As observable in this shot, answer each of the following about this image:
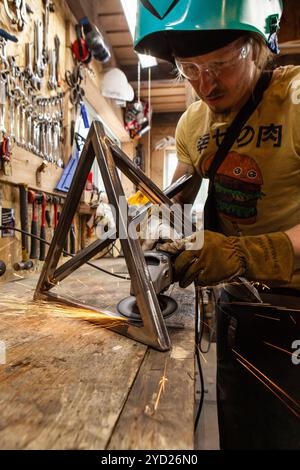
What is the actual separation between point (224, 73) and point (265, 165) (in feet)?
1.15

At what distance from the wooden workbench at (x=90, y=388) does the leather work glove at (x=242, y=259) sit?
7.3 inches

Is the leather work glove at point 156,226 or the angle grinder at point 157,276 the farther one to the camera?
the leather work glove at point 156,226

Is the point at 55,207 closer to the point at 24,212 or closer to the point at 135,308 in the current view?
the point at 24,212

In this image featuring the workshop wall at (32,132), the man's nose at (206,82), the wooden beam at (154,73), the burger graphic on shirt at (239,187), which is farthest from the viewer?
the wooden beam at (154,73)

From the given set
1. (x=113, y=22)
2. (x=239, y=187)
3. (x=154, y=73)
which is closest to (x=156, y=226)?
(x=239, y=187)

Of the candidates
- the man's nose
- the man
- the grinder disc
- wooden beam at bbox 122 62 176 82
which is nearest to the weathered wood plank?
the grinder disc

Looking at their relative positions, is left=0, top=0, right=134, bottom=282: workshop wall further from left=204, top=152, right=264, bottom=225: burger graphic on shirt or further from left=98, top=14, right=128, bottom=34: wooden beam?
left=204, top=152, right=264, bottom=225: burger graphic on shirt

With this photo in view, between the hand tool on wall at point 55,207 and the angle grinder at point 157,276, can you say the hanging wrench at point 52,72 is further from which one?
the angle grinder at point 157,276

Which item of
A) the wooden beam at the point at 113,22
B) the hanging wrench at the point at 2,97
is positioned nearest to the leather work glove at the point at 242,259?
the hanging wrench at the point at 2,97

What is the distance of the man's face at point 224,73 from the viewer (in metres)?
0.92

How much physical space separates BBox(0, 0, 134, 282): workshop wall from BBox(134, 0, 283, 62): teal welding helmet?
841 mm

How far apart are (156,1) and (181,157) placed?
2.17ft

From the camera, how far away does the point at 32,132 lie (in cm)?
173

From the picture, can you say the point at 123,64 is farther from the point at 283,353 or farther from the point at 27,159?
the point at 283,353
